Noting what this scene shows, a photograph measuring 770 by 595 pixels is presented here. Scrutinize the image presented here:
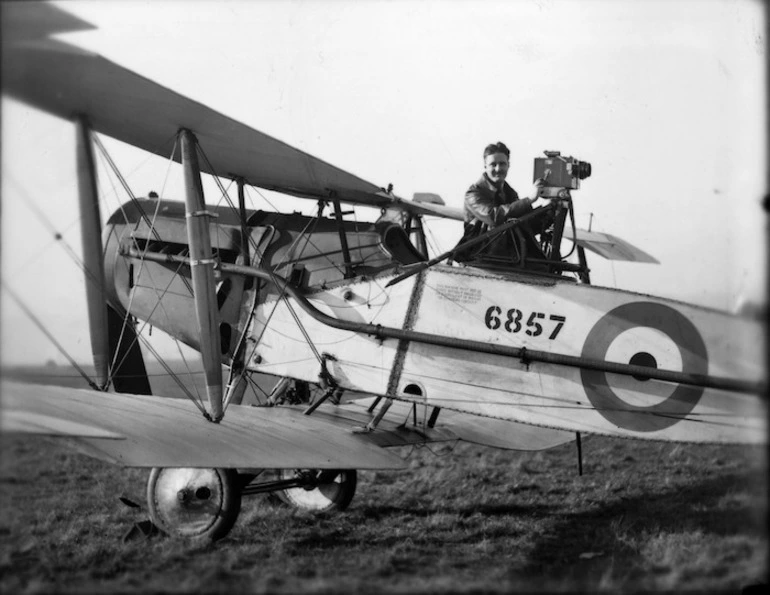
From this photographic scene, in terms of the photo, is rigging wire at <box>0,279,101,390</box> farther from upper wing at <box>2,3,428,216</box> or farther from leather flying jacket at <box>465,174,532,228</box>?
leather flying jacket at <box>465,174,532,228</box>

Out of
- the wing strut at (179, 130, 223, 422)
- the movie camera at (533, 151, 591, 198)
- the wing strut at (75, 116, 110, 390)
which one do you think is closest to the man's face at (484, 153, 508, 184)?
the movie camera at (533, 151, 591, 198)

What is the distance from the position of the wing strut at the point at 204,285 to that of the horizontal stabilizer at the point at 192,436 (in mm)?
289

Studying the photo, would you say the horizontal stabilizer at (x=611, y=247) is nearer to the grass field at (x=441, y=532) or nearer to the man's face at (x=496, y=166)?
the man's face at (x=496, y=166)

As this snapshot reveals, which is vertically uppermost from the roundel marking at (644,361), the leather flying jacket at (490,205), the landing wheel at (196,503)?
the leather flying jacket at (490,205)

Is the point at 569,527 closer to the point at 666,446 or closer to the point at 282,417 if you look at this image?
the point at 282,417

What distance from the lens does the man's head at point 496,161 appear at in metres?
6.52

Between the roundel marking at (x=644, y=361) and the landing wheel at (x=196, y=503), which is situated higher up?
the roundel marking at (x=644, y=361)

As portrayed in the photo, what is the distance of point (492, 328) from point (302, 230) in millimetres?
2309

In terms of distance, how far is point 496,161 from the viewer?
6.51 meters

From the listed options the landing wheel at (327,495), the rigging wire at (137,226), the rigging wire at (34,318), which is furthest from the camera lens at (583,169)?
the rigging wire at (34,318)

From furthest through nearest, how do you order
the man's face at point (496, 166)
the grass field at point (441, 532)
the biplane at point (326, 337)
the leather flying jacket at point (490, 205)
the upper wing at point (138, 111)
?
the man's face at point (496, 166)
the leather flying jacket at point (490, 205)
the biplane at point (326, 337)
the upper wing at point (138, 111)
the grass field at point (441, 532)

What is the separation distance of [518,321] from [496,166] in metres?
1.33

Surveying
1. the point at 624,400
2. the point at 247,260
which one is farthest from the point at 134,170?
the point at 624,400

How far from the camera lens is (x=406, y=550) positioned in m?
5.69
